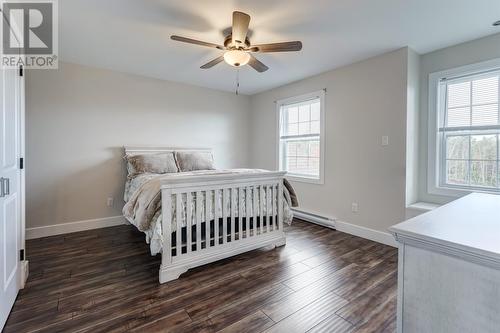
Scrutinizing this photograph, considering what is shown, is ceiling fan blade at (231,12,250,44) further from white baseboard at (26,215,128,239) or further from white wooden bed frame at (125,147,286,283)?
white baseboard at (26,215,128,239)

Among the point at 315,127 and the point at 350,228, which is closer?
the point at 350,228

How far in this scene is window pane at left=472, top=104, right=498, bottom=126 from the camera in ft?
8.50

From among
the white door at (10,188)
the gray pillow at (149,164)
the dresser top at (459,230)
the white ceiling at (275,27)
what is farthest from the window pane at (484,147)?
the white door at (10,188)

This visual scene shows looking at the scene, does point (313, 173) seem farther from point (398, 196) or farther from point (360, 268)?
point (360, 268)

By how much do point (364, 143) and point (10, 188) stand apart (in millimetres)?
3688

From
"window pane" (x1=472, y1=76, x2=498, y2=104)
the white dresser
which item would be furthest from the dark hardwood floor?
"window pane" (x1=472, y1=76, x2=498, y2=104)

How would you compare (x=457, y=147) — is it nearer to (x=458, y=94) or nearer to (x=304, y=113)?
(x=458, y=94)

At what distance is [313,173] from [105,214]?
11.2 feet

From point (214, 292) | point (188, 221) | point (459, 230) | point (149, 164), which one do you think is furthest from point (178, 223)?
point (459, 230)

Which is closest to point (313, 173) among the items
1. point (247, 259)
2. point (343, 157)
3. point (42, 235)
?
point (343, 157)

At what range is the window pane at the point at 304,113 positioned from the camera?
425cm

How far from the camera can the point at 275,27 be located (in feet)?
8.02

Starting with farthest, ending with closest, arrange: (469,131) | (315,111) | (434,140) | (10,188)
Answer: (315,111)
(434,140)
(469,131)
(10,188)

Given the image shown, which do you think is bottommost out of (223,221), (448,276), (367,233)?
(367,233)
